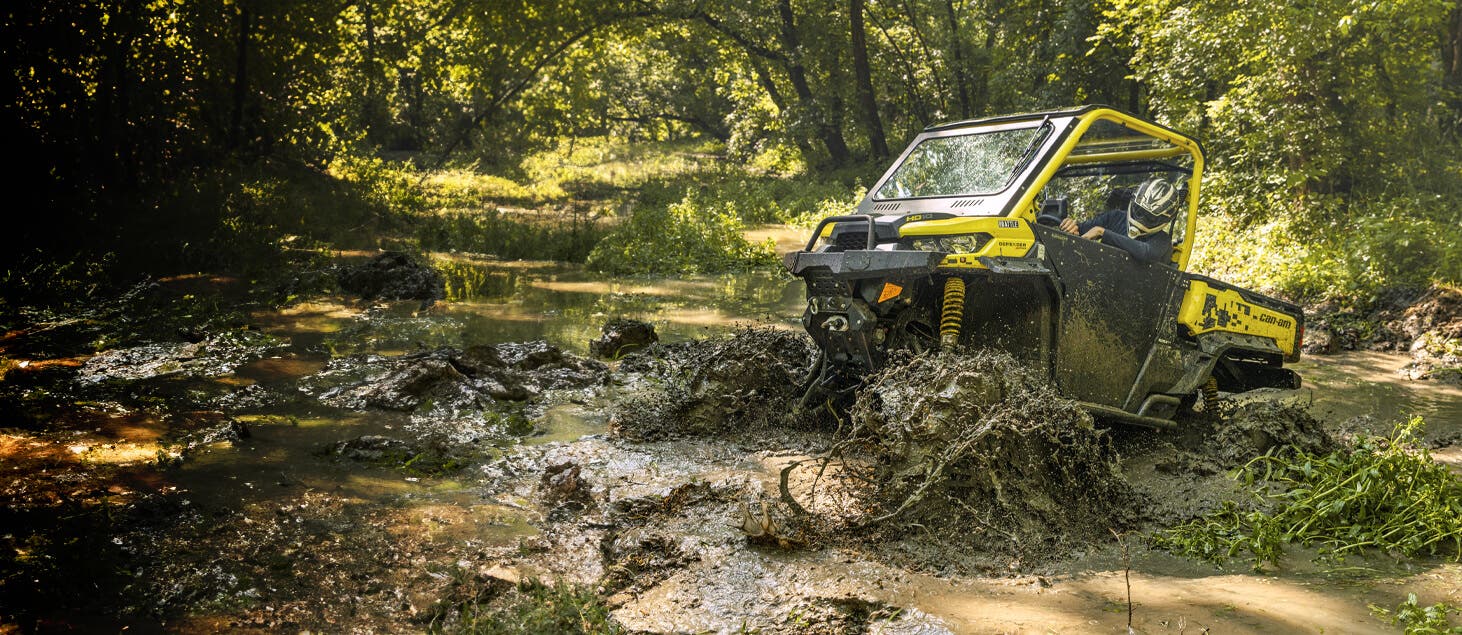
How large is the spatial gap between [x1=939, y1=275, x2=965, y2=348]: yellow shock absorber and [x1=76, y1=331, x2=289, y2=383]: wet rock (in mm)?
6014

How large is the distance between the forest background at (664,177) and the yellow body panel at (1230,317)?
19.5 feet

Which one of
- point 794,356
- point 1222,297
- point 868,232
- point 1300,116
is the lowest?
point 794,356

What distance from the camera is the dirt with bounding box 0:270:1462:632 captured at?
13.2 feet

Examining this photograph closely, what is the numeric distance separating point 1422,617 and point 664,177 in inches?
1174

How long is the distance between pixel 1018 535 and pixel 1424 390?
6758mm

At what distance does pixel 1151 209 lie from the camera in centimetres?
650

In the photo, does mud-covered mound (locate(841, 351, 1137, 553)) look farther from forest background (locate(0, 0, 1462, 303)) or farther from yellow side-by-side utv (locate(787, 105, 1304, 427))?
forest background (locate(0, 0, 1462, 303))

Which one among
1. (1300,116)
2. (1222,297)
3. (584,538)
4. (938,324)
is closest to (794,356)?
(938,324)

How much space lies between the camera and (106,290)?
10633mm

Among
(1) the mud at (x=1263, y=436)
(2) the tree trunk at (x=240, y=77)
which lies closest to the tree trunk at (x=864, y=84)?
(2) the tree trunk at (x=240, y=77)

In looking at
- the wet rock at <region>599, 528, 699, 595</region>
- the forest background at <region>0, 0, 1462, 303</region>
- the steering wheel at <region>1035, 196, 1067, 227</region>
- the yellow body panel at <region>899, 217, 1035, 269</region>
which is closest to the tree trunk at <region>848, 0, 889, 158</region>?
the forest background at <region>0, 0, 1462, 303</region>

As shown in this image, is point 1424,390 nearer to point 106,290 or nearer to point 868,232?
point 868,232

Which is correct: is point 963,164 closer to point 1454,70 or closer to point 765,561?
point 765,561

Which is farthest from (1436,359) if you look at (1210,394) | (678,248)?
(678,248)
